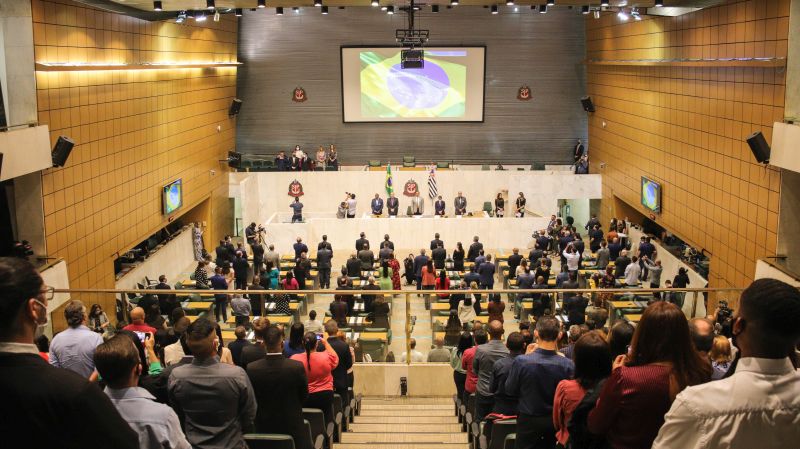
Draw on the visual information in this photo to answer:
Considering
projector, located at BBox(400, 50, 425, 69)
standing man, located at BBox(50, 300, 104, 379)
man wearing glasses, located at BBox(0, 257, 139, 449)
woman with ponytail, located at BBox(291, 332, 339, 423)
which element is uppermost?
projector, located at BBox(400, 50, 425, 69)

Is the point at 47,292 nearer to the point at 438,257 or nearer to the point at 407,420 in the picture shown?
the point at 407,420

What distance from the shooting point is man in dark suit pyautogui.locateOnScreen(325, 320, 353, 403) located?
762cm

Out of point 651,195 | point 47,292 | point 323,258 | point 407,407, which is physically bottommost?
point 323,258

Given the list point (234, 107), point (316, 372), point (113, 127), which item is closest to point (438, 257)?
point (113, 127)

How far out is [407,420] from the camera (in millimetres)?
8281

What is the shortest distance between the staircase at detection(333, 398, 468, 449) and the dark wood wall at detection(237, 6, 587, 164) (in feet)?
68.0

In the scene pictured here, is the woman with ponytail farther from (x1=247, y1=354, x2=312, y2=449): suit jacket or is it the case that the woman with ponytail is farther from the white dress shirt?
the white dress shirt

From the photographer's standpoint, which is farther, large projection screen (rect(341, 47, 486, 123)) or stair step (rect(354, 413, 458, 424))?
large projection screen (rect(341, 47, 486, 123))

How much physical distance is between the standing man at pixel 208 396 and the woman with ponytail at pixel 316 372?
1.94 m

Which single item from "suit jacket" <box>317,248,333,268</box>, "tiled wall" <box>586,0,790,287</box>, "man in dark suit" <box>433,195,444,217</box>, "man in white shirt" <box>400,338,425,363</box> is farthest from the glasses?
"man in dark suit" <box>433,195,444,217</box>

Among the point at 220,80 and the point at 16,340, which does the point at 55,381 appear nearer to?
the point at 16,340

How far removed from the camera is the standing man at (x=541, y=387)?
5441mm

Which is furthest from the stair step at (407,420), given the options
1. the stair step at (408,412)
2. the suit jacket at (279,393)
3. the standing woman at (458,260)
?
the standing woman at (458,260)

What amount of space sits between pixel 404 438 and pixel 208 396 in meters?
3.31
